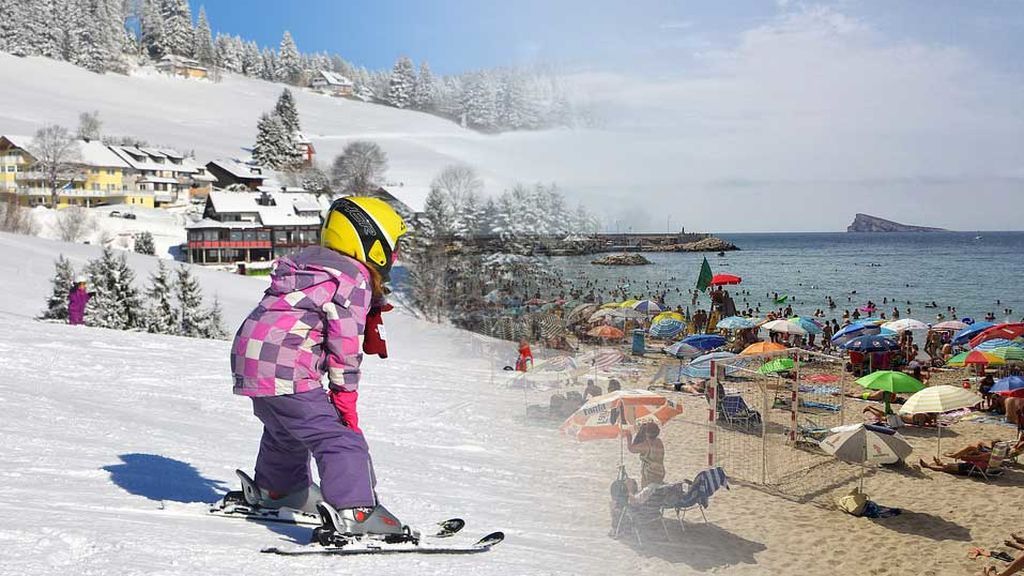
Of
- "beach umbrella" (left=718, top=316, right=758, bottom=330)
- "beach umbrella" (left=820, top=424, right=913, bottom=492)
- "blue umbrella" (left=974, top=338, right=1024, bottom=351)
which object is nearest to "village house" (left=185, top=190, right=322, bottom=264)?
"beach umbrella" (left=718, top=316, right=758, bottom=330)

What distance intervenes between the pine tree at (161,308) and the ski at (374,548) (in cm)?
1273

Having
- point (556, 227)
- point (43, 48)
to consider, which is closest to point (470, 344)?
point (556, 227)

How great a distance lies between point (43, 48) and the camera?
221 ft

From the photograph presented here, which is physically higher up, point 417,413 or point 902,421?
point 417,413

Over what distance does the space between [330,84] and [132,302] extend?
73.8 metres

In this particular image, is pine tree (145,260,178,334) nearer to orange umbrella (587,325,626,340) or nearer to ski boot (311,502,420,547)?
orange umbrella (587,325,626,340)

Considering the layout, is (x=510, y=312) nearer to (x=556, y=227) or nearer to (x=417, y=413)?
(x=556, y=227)

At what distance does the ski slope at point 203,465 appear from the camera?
6.50ft

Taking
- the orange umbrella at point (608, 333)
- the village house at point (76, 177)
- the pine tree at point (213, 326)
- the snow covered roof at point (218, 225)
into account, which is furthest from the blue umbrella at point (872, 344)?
the village house at point (76, 177)

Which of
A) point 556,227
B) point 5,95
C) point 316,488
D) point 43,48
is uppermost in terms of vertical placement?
point 43,48

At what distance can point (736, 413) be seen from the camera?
928 cm

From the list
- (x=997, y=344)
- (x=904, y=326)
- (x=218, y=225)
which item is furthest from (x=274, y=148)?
(x=997, y=344)

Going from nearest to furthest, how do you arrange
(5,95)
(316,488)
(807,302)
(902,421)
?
(316,488)
(902,421)
(807,302)
(5,95)

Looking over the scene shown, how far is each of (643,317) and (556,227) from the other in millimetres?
3853
